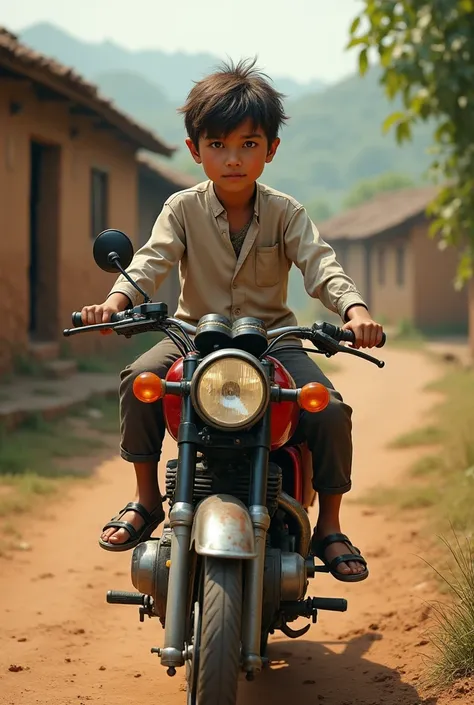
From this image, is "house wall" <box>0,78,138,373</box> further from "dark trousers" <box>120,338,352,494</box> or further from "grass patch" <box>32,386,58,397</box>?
"dark trousers" <box>120,338,352,494</box>

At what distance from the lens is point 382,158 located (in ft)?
583

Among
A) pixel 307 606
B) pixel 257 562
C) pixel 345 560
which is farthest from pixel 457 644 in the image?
pixel 257 562

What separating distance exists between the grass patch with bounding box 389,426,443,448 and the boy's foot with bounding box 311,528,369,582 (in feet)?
18.4

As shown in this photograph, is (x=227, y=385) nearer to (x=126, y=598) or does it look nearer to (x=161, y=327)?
(x=161, y=327)

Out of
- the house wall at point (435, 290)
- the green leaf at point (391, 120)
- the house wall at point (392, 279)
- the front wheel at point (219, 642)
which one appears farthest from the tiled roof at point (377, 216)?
the front wheel at point (219, 642)

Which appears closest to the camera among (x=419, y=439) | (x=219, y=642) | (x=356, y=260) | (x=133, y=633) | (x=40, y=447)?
(x=219, y=642)

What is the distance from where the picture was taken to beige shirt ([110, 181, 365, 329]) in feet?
11.8

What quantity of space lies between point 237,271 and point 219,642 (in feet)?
4.55

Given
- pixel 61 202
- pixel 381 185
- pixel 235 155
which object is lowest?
pixel 235 155

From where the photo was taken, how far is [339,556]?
3.42 meters

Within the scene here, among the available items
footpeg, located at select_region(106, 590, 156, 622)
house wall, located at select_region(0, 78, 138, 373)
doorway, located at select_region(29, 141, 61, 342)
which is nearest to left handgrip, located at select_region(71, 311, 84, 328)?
footpeg, located at select_region(106, 590, 156, 622)

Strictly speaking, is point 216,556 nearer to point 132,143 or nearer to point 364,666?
point 364,666

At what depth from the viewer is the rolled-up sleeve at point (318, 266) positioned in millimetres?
3412

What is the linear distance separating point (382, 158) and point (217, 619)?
591ft
